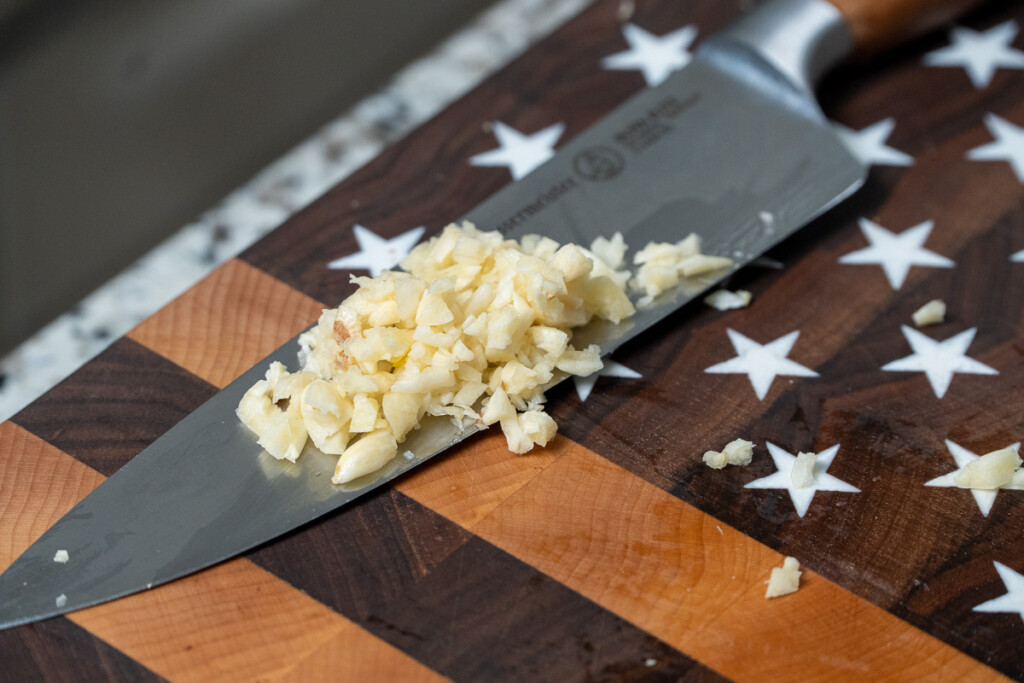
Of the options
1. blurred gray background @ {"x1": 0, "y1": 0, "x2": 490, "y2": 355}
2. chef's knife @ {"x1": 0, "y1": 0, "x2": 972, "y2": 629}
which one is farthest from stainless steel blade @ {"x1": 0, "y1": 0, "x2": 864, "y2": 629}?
blurred gray background @ {"x1": 0, "y1": 0, "x2": 490, "y2": 355}

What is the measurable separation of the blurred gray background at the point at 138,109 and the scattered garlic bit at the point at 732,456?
1139mm

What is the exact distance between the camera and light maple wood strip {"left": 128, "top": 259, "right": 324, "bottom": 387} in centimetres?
116

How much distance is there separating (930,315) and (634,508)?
451 millimetres

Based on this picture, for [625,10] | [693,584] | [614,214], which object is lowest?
[693,584]

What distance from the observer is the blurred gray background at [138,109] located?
5.37 feet

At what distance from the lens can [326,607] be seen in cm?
95

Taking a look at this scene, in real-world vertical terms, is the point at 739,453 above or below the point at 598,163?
below

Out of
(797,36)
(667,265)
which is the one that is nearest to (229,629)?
(667,265)

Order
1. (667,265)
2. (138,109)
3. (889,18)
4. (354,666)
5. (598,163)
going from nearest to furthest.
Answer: (354,666), (667,265), (598,163), (889,18), (138,109)

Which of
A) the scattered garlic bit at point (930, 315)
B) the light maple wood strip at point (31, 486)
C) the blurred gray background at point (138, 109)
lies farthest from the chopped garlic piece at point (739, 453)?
the blurred gray background at point (138, 109)

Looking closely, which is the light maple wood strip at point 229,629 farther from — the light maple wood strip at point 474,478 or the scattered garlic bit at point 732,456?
the scattered garlic bit at point 732,456

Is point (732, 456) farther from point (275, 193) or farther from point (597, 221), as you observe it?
point (275, 193)

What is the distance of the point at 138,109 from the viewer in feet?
5.71

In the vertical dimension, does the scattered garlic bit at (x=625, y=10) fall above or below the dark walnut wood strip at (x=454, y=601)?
above
